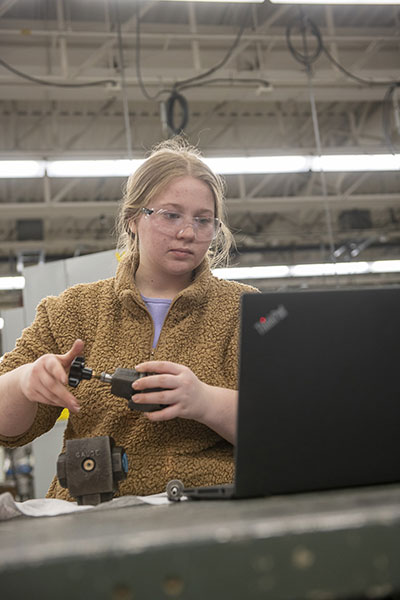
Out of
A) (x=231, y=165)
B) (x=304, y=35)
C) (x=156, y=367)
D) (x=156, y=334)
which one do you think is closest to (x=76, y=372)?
(x=156, y=367)

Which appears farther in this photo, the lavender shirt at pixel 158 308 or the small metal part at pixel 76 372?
the lavender shirt at pixel 158 308

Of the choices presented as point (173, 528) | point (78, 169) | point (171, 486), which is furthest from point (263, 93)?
point (173, 528)

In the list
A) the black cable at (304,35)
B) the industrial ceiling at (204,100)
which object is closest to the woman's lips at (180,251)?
the industrial ceiling at (204,100)

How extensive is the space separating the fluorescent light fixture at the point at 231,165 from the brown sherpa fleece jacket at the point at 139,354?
130 inches

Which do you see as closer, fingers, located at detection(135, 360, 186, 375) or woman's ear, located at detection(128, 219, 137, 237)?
fingers, located at detection(135, 360, 186, 375)

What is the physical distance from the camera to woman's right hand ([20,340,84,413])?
3.24 feet

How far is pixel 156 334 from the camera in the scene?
4.65 ft

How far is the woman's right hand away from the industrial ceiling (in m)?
2.65

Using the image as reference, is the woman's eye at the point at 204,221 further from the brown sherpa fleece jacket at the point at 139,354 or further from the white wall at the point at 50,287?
the white wall at the point at 50,287

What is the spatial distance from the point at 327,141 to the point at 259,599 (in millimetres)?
7231

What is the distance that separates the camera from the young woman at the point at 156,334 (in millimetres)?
1228

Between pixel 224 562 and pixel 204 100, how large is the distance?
5.83m

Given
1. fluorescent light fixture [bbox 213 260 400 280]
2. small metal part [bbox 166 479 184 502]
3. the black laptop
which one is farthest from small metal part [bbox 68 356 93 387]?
fluorescent light fixture [bbox 213 260 400 280]

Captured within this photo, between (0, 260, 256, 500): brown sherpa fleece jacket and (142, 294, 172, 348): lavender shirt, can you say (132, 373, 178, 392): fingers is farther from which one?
(142, 294, 172, 348): lavender shirt
